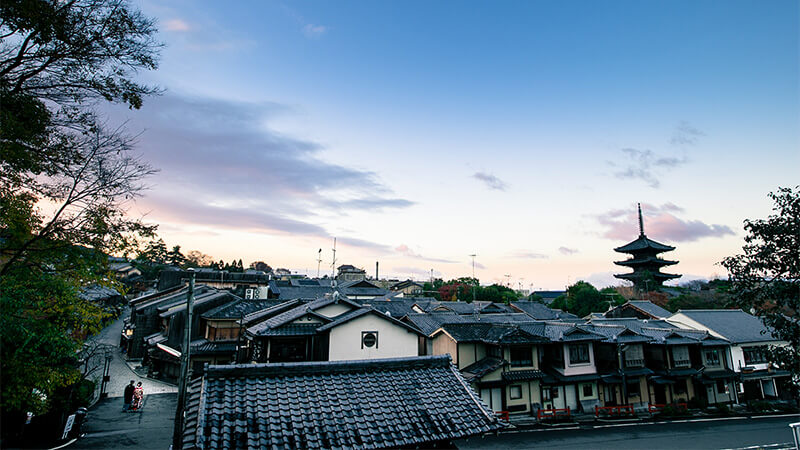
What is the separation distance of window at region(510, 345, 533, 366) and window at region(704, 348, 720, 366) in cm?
1763

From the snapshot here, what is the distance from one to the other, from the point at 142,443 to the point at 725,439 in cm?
3239

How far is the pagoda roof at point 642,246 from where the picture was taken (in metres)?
70.2

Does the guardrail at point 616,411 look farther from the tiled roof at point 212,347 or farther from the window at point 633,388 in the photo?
the tiled roof at point 212,347

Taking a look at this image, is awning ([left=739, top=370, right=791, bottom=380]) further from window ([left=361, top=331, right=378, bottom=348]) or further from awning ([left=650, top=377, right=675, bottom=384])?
window ([left=361, top=331, right=378, bottom=348])

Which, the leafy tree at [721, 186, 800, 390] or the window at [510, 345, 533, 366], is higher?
the leafy tree at [721, 186, 800, 390]

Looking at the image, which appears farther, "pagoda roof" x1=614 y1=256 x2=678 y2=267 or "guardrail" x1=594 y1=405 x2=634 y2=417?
"pagoda roof" x1=614 y1=256 x2=678 y2=267

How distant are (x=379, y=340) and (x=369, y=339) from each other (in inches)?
27.3

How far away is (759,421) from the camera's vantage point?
2605 cm

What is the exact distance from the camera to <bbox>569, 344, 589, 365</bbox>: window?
27.7m

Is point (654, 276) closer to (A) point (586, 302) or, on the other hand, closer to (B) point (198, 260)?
(A) point (586, 302)

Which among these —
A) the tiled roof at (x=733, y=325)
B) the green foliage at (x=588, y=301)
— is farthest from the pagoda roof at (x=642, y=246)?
the tiled roof at (x=733, y=325)

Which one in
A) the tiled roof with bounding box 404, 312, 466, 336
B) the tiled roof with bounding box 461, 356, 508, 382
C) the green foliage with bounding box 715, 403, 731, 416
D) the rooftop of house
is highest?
the rooftop of house

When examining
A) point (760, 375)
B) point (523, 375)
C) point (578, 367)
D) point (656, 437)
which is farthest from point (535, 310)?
point (656, 437)

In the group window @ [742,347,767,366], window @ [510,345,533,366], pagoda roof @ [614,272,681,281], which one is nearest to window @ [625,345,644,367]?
window @ [510,345,533,366]
